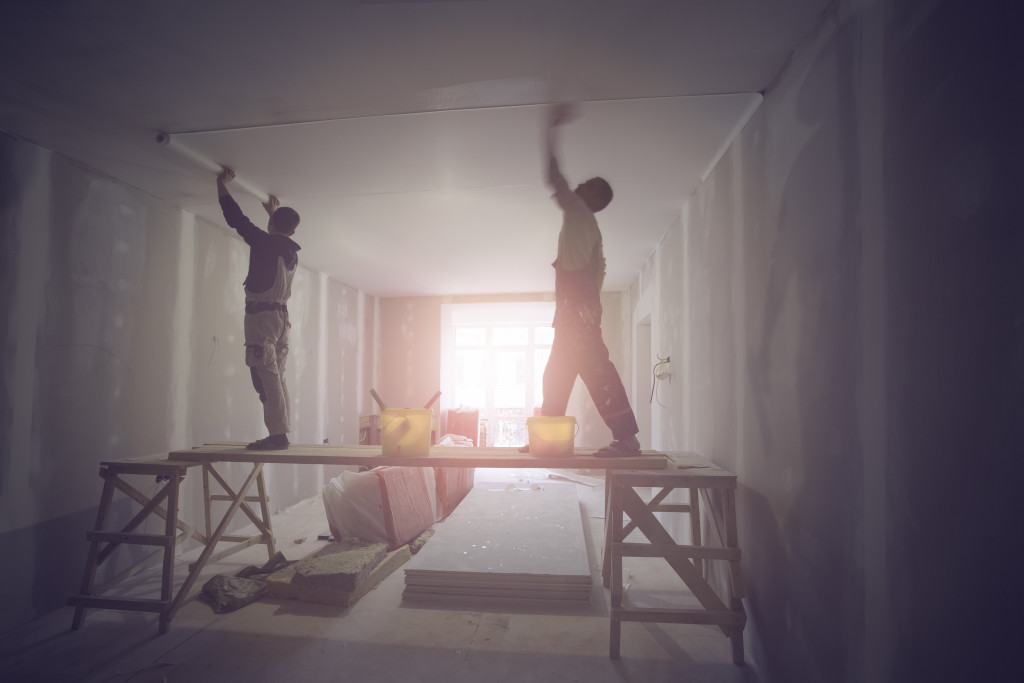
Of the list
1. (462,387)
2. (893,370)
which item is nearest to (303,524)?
(893,370)

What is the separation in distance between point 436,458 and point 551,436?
0.53m

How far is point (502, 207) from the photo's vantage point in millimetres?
3395

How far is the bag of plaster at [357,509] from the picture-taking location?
3.30 m

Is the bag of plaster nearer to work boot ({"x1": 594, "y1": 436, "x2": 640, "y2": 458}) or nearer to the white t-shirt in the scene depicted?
work boot ({"x1": 594, "y1": 436, "x2": 640, "y2": 458})

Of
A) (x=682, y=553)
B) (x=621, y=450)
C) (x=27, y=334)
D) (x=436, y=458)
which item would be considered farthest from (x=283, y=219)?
(x=682, y=553)

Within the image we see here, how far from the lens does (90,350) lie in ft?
8.68

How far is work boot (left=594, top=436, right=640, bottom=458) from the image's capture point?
83.6 inches

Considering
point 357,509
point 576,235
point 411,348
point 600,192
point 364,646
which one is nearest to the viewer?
point 364,646

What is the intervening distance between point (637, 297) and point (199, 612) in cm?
488

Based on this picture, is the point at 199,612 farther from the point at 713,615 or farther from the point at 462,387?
the point at 462,387

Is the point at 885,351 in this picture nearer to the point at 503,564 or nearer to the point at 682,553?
the point at 682,553

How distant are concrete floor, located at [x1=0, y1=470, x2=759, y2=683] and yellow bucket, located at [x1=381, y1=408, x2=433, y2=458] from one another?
862mm

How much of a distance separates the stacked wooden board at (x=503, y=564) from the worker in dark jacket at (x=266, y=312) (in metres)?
1.10

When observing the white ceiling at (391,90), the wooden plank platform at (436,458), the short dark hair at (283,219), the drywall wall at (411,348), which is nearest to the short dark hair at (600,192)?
the white ceiling at (391,90)
